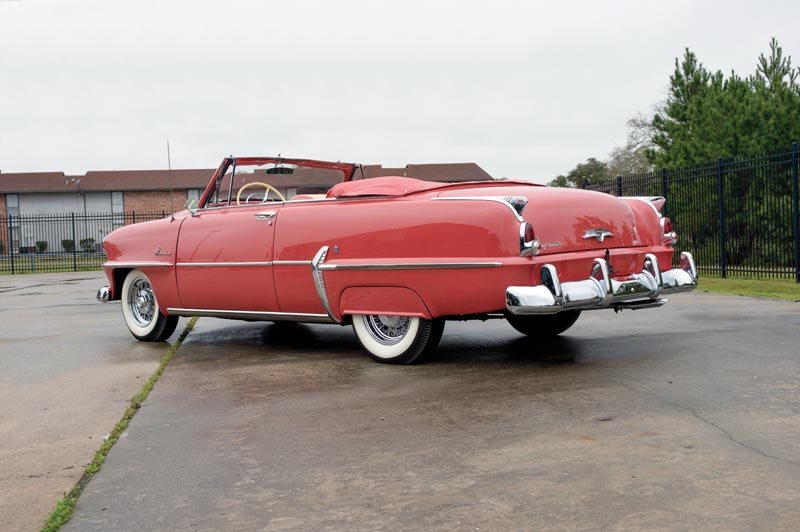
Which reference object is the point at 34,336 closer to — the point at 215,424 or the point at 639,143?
the point at 215,424

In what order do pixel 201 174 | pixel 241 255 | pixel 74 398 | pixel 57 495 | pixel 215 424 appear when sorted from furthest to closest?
pixel 201 174 → pixel 241 255 → pixel 74 398 → pixel 215 424 → pixel 57 495

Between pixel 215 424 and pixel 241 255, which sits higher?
pixel 241 255

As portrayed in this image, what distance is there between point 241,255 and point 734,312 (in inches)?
196

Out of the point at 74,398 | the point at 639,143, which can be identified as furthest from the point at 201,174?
the point at 74,398

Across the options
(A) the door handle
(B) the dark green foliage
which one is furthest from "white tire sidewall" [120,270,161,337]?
(B) the dark green foliage

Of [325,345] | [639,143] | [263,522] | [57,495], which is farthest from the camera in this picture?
[639,143]

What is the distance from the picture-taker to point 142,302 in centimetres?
750

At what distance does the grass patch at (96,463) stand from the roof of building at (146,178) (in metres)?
48.2

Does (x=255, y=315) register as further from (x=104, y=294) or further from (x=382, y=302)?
(x=104, y=294)

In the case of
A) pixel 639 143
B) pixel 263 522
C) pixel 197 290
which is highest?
pixel 639 143

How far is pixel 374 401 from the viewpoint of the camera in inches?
179

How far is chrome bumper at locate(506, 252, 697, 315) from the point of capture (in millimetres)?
4816

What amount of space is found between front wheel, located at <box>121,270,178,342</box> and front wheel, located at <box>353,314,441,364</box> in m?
2.39

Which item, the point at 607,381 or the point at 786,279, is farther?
the point at 786,279
